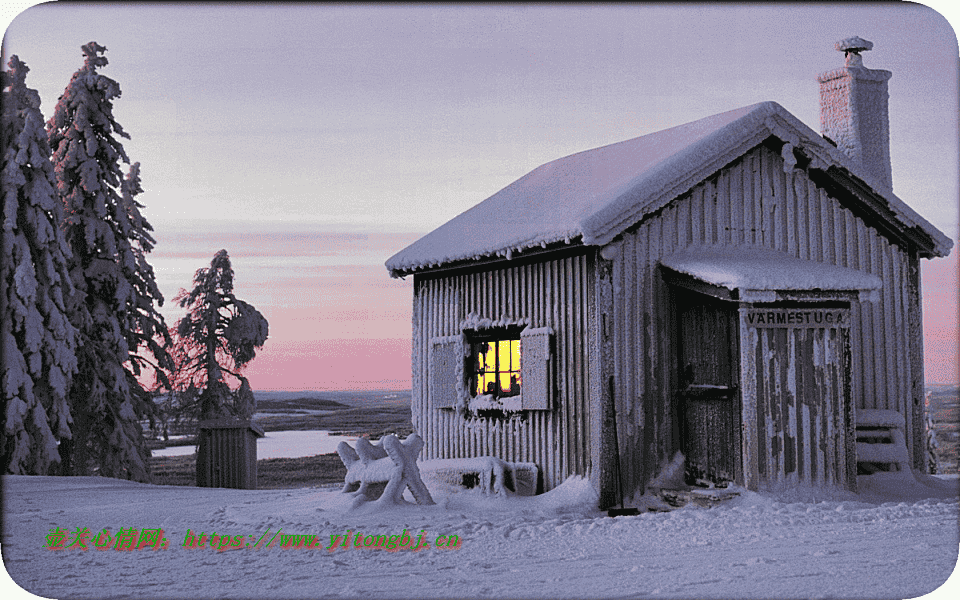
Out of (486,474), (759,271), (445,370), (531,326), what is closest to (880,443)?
(759,271)

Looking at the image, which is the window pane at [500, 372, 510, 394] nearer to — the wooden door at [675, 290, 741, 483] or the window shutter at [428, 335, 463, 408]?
the window shutter at [428, 335, 463, 408]

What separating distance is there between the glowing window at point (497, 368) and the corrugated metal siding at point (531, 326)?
394 millimetres

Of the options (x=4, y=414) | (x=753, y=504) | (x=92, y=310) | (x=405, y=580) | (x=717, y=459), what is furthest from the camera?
(x=92, y=310)

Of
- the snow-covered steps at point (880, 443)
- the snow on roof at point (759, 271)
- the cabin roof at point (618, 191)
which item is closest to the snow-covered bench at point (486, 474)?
the cabin roof at point (618, 191)

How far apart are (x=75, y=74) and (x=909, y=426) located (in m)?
17.8

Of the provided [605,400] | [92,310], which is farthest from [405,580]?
[92,310]

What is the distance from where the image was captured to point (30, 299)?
1836 cm

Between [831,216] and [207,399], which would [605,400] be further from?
[207,399]

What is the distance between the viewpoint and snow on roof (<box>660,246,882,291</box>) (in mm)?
11047

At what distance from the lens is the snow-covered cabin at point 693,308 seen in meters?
11.3

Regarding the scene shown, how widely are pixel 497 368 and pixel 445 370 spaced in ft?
3.02

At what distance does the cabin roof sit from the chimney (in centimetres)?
148

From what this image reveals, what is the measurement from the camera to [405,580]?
292 inches

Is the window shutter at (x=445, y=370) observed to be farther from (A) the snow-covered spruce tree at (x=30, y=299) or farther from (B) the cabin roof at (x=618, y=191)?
(A) the snow-covered spruce tree at (x=30, y=299)
